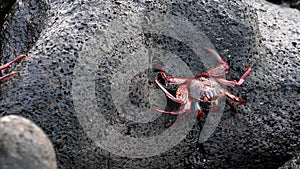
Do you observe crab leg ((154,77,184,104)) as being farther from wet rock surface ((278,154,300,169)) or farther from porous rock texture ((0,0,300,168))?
wet rock surface ((278,154,300,169))

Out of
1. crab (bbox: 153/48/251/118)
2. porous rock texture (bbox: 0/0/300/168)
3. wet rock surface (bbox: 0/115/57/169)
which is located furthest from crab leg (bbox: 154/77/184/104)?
wet rock surface (bbox: 0/115/57/169)

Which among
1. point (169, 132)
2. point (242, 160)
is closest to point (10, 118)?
point (169, 132)

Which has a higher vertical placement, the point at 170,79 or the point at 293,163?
the point at 170,79

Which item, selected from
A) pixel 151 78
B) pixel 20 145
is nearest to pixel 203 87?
pixel 151 78

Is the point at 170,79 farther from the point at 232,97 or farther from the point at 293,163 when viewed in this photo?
the point at 293,163

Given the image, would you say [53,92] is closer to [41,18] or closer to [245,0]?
[41,18]

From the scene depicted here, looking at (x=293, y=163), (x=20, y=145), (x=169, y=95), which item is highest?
(x=20, y=145)

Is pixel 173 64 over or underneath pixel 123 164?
over
